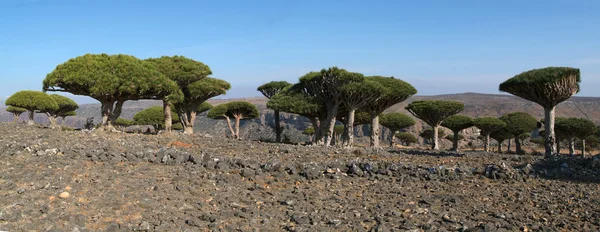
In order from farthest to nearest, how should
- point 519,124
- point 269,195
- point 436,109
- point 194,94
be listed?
point 519,124 < point 436,109 < point 194,94 < point 269,195

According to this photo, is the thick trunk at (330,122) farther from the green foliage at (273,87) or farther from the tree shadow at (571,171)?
the tree shadow at (571,171)

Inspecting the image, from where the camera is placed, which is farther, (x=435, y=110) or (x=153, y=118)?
(x=153, y=118)

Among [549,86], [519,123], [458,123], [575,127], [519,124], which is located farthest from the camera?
[519,123]

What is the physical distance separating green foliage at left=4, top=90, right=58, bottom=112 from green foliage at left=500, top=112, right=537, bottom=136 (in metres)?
53.4

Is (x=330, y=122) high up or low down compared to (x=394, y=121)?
down

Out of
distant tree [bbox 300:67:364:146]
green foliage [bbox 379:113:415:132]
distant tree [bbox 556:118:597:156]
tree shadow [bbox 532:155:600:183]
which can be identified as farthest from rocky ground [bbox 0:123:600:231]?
green foliage [bbox 379:113:415:132]

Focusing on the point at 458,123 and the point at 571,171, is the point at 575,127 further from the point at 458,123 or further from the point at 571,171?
the point at 571,171

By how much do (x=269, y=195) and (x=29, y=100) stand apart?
45201 millimetres

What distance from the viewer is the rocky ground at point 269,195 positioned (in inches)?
239

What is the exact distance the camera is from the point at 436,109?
3803 cm

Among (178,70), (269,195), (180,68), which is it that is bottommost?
(269,195)

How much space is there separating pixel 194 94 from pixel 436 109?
2271 centimetres

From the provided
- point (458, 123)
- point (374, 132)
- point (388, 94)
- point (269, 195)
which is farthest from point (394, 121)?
point (269, 195)

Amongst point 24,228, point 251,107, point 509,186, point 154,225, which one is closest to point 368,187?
point 509,186
